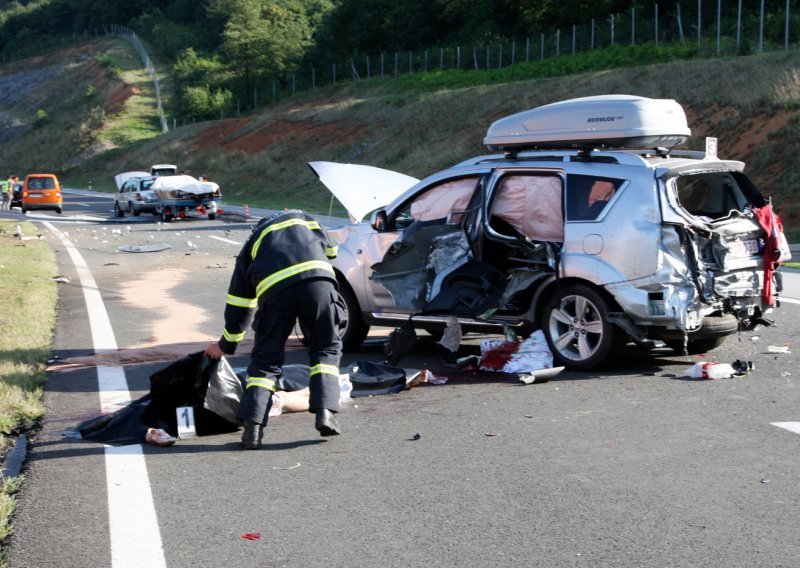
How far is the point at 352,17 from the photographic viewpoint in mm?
82062

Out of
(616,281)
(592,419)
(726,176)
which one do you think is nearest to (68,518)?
(592,419)

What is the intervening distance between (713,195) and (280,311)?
484 centimetres

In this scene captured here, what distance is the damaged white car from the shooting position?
28.2 feet

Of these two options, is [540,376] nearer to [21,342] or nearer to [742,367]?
[742,367]

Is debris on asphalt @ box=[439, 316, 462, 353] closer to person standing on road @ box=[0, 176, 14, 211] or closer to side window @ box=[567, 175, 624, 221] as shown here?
side window @ box=[567, 175, 624, 221]

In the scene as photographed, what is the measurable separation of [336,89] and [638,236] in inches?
2537

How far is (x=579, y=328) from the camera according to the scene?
8.95 metres

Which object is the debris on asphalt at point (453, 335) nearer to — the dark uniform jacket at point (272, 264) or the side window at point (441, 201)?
the side window at point (441, 201)

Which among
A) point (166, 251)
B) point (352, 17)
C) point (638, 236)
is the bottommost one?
point (166, 251)

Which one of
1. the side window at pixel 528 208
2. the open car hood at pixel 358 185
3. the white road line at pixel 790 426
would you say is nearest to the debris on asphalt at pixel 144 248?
the open car hood at pixel 358 185

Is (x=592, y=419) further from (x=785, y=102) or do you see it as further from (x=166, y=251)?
(x=785, y=102)

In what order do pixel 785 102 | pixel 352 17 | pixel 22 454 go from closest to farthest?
pixel 22 454 < pixel 785 102 < pixel 352 17

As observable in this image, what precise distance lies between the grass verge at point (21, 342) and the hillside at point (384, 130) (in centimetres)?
1797

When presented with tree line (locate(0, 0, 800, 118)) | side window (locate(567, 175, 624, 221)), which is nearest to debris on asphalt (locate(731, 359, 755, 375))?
side window (locate(567, 175, 624, 221))
